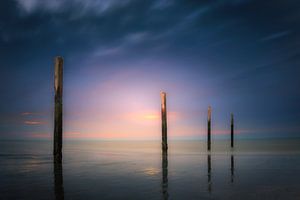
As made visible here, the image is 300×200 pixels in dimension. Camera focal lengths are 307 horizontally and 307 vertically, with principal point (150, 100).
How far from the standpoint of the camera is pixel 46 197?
20.8ft

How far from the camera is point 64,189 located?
7.41 meters

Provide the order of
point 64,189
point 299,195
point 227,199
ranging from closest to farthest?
1. point 227,199
2. point 299,195
3. point 64,189

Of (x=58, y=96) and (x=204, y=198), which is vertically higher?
(x=58, y=96)

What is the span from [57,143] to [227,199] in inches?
433

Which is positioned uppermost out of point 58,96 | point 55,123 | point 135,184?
point 58,96

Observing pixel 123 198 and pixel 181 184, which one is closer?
pixel 123 198

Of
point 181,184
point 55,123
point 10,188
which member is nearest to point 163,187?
point 181,184

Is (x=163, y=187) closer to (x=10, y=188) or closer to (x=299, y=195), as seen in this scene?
(x=299, y=195)

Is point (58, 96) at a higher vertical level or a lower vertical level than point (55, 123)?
higher

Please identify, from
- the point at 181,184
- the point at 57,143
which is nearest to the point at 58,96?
the point at 57,143

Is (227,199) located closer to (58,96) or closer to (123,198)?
(123,198)

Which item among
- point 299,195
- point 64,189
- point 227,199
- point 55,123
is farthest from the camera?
point 55,123

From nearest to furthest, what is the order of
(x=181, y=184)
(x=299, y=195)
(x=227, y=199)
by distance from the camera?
(x=227, y=199) → (x=299, y=195) → (x=181, y=184)

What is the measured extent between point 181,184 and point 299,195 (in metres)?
2.85
